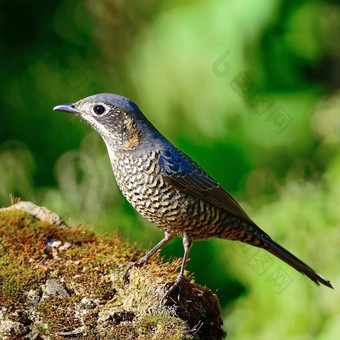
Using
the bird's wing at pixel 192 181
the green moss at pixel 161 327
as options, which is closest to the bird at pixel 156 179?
the bird's wing at pixel 192 181

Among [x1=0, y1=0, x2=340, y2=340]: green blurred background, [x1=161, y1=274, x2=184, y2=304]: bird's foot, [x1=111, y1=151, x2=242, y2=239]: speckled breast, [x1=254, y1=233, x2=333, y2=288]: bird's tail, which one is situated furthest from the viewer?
[x1=0, y1=0, x2=340, y2=340]: green blurred background

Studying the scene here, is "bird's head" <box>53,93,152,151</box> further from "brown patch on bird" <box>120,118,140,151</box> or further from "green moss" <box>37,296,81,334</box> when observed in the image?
→ "green moss" <box>37,296,81,334</box>

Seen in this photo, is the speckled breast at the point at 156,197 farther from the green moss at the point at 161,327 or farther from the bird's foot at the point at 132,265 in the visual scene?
the green moss at the point at 161,327

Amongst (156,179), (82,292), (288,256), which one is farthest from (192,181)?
(82,292)

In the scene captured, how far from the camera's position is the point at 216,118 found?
17.1ft

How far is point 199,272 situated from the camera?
17.0ft

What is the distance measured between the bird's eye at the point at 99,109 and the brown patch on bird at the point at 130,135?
15 centimetres

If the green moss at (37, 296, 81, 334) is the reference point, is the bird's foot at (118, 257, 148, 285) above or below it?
above

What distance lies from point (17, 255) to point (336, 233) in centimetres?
271

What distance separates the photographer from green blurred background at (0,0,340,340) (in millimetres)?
4969

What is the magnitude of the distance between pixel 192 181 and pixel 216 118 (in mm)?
1597

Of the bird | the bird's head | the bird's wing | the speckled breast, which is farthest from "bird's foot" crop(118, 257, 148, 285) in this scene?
the bird's head

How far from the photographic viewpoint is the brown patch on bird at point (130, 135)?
12.0ft

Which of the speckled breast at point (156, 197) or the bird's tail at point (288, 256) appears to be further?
the bird's tail at point (288, 256)
